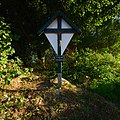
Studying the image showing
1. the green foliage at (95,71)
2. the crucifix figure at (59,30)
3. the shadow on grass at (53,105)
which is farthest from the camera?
the green foliage at (95,71)

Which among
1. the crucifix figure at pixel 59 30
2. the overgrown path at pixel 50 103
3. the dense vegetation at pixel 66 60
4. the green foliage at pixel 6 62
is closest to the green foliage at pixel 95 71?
the dense vegetation at pixel 66 60

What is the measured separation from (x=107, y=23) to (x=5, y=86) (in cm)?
490

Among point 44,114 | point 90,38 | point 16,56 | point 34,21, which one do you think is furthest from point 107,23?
point 44,114

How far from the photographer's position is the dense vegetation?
20.8 feet

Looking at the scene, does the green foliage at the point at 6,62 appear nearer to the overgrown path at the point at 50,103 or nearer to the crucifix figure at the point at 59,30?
the overgrown path at the point at 50,103

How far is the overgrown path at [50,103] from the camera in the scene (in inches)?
238

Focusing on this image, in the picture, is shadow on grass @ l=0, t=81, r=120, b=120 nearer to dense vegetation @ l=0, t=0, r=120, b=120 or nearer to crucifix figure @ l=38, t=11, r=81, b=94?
dense vegetation @ l=0, t=0, r=120, b=120

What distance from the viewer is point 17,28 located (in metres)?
9.06

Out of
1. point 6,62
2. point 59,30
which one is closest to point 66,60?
point 6,62

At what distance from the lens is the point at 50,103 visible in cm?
638

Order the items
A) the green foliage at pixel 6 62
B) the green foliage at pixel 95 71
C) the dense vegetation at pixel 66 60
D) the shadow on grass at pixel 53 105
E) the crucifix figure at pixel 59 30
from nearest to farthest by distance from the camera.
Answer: the shadow on grass at pixel 53 105
the dense vegetation at pixel 66 60
the crucifix figure at pixel 59 30
the green foliage at pixel 6 62
the green foliage at pixel 95 71

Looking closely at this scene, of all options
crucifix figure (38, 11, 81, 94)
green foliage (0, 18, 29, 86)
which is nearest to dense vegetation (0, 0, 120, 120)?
green foliage (0, 18, 29, 86)

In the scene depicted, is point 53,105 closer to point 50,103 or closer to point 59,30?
point 50,103

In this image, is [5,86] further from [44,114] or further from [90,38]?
[90,38]
